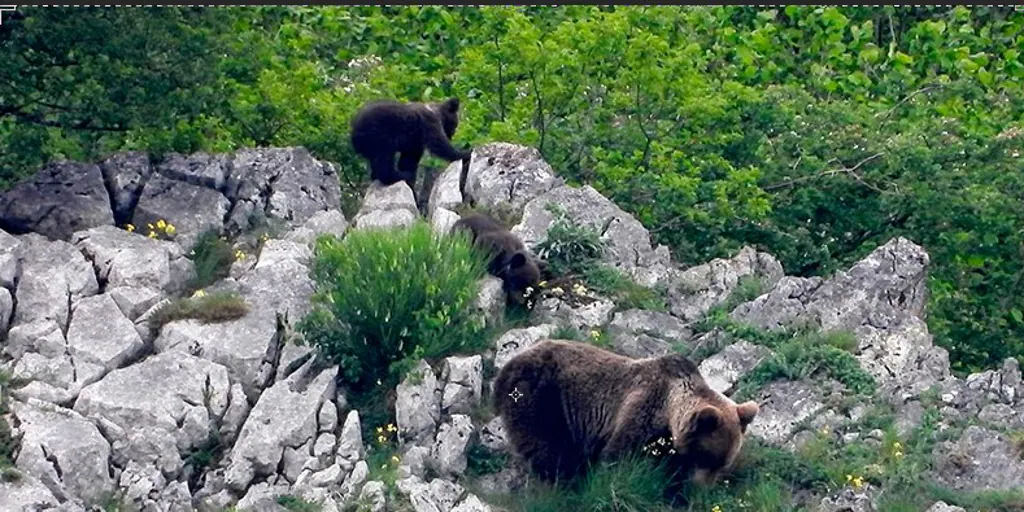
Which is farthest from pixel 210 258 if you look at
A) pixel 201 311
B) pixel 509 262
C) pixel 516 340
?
pixel 516 340

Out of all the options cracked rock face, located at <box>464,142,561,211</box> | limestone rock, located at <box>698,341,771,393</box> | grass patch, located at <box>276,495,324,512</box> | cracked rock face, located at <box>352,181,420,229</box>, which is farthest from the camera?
cracked rock face, located at <box>464,142,561,211</box>

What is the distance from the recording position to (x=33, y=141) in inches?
939

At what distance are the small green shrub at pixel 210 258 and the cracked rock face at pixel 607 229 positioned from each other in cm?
294

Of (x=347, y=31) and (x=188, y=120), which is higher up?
(x=188, y=120)

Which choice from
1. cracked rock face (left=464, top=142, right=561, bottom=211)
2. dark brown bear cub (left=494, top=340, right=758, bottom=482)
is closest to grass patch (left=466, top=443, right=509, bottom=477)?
dark brown bear cub (left=494, top=340, right=758, bottom=482)

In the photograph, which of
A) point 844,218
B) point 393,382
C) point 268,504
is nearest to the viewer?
point 268,504

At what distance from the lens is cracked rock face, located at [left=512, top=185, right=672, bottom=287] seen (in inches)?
854

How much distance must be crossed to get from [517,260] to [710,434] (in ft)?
10.8

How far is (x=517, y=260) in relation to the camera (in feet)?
67.8

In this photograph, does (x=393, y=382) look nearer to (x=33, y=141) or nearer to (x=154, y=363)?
(x=154, y=363)

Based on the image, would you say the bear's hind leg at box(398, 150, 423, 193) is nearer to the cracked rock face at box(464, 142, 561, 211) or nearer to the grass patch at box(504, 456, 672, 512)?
the cracked rock face at box(464, 142, 561, 211)

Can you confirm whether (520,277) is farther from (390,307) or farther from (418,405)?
(418,405)

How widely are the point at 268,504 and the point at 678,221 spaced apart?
8483 mm

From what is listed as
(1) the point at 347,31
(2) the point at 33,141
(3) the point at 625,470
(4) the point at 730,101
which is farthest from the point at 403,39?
(3) the point at 625,470
